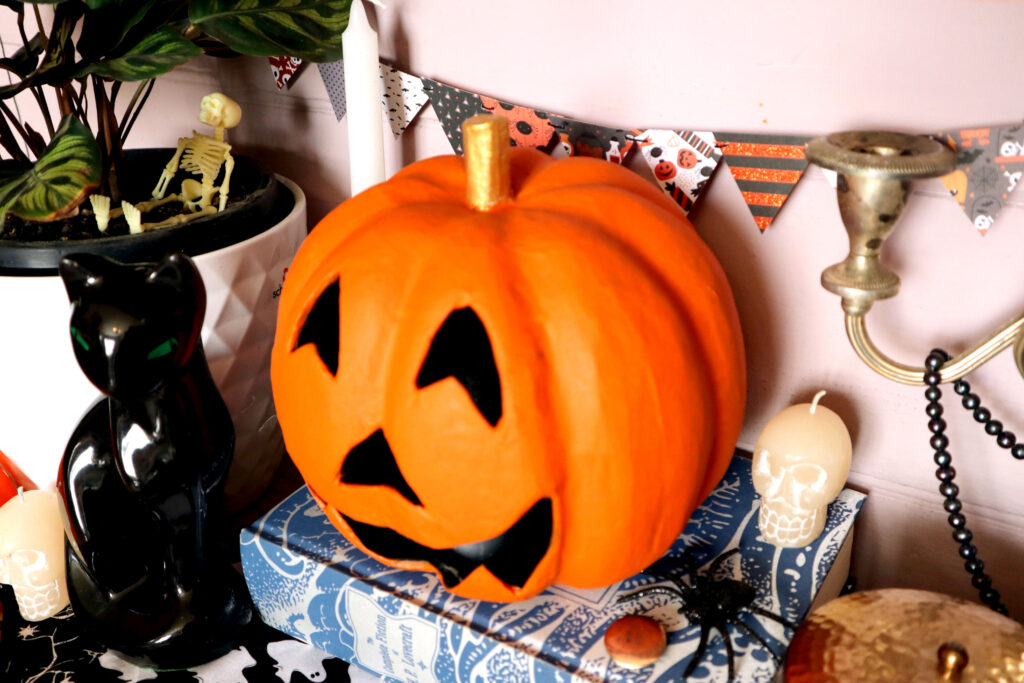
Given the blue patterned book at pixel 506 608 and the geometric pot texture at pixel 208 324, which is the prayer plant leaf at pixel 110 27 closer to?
the geometric pot texture at pixel 208 324

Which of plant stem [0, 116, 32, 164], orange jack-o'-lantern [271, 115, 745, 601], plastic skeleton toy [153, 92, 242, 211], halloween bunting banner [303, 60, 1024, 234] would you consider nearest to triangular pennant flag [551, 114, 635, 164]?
halloween bunting banner [303, 60, 1024, 234]

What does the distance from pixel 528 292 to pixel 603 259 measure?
0.06m

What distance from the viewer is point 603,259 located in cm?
56

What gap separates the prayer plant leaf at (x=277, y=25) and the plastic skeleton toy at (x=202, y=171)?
9cm

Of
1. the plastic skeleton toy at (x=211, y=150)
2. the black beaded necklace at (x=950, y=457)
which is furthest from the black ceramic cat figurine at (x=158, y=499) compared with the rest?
the black beaded necklace at (x=950, y=457)

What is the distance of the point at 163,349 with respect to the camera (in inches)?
24.0

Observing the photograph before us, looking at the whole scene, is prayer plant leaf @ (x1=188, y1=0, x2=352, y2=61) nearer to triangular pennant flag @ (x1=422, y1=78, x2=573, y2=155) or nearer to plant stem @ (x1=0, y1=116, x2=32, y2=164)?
triangular pennant flag @ (x1=422, y1=78, x2=573, y2=155)

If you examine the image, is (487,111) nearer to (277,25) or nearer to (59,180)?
(277,25)

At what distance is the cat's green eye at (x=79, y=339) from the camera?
1.95 ft

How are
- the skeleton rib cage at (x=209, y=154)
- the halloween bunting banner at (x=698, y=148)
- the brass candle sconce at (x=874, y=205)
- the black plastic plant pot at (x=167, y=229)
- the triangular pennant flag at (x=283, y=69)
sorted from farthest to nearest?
the triangular pennant flag at (x=283, y=69), the skeleton rib cage at (x=209, y=154), the black plastic plant pot at (x=167, y=229), the halloween bunting banner at (x=698, y=148), the brass candle sconce at (x=874, y=205)

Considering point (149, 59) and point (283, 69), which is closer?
point (149, 59)

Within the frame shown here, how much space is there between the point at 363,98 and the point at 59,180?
0.29 meters

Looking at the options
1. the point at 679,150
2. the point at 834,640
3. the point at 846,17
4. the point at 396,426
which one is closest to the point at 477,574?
the point at 396,426

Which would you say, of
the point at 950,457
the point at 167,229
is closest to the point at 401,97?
the point at 167,229
